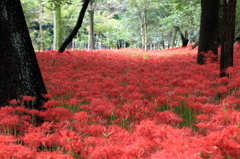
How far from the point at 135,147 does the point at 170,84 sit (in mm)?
2773

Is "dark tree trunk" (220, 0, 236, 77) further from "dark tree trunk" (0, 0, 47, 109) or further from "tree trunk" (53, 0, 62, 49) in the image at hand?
"tree trunk" (53, 0, 62, 49)

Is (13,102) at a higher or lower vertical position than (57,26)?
lower

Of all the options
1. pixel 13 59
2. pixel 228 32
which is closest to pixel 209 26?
pixel 228 32

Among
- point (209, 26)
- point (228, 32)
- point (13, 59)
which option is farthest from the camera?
point (209, 26)

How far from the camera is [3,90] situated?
3.16 metres

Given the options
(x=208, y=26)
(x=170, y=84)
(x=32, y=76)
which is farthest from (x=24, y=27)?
(x=208, y=26)

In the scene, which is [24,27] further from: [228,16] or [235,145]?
[228,16]

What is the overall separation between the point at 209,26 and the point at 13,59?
604 centimetres

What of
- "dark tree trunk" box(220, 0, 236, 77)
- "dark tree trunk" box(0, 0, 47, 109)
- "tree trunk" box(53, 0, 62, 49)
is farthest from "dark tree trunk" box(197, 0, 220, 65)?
"tree trunk" box(53, 0, 62, 49)

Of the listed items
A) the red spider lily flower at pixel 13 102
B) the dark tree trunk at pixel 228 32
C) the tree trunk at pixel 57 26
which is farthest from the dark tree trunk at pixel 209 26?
the tree trunk at pixel 57 26

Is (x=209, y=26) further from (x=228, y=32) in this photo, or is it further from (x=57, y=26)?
(x=57, y=26)

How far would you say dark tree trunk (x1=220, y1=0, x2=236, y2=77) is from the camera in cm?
392

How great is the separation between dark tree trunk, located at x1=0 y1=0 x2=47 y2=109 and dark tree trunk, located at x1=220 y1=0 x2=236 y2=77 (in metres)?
3.71

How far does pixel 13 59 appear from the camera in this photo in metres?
3.19
